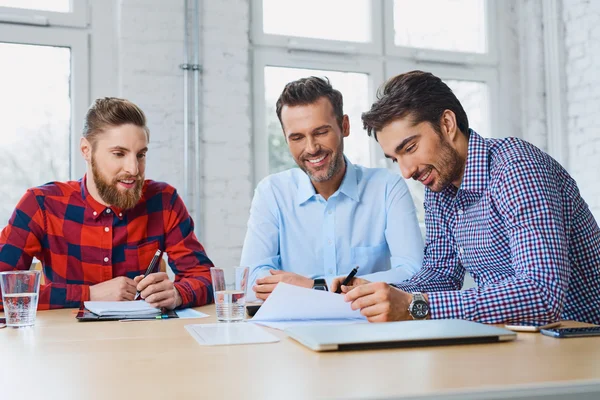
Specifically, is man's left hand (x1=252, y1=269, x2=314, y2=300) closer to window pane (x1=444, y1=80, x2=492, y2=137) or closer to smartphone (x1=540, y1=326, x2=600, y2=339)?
smartphone (x1=540, y1=326, x2=600, y2=339)

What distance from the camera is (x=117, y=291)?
68.3 inches

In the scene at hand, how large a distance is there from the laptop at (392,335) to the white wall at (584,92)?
10.4 feet

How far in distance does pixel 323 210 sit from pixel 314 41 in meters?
1.80

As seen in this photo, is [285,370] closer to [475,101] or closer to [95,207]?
[95,207]

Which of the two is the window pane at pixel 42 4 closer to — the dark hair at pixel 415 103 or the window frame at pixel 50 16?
the window frame at pixel 50 16

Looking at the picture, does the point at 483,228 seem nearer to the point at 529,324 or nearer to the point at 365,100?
the point at 529,324

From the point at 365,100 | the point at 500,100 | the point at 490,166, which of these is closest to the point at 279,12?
the point at 365,100

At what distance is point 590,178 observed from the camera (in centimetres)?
392

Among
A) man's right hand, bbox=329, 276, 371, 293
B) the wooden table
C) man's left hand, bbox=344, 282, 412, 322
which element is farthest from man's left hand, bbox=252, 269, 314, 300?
the wooden table

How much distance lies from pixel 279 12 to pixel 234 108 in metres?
0.76

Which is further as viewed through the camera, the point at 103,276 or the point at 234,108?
the point at 234,108

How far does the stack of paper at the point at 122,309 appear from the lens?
5.02ft

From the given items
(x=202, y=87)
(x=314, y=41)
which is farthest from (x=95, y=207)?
(x=314, y=41)

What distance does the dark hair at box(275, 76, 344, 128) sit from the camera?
2244 millimetres
